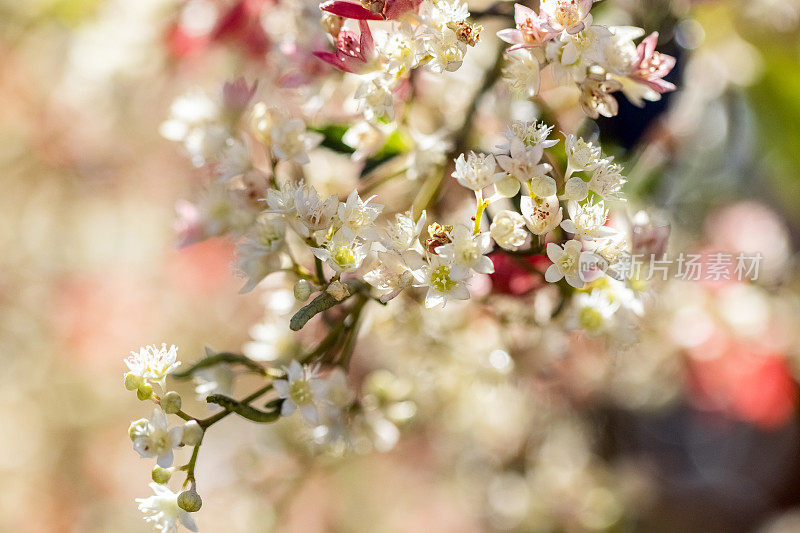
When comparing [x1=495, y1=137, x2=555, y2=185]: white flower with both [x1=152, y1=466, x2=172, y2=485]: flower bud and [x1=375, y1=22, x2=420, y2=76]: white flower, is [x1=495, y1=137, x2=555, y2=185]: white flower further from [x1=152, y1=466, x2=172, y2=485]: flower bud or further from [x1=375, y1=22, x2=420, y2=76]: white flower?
[x1=152, y1=466, x2=172, y2=485]: flower bud

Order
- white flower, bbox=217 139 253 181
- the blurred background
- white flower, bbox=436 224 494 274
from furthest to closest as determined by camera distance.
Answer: the blurred background, white flower, bbox=217 139 253 181, white flower, bbox=436 224 494 274

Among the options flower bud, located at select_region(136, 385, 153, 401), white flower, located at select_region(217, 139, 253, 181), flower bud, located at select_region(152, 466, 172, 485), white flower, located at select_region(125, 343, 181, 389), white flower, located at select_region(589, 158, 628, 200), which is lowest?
flower bud, located at select_region(152, 466, 172, 485)

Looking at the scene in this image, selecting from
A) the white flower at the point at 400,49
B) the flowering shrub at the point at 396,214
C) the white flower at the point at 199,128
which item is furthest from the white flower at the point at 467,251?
the white flower at the point at 199,128

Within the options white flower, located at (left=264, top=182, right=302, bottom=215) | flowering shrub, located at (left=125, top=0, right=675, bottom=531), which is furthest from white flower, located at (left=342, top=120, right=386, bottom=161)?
white flower, located at (left=264, top=182, right=302, bottom=215)

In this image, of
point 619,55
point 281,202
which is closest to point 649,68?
point 619,55

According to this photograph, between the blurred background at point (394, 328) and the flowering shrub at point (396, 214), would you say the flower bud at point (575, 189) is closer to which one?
the flowering shrub at point (396, 214)
